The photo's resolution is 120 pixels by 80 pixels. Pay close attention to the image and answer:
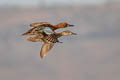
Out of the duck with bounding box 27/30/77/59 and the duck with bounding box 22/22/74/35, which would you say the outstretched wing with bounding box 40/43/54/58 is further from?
the duck with bounding box 22/22/74/35

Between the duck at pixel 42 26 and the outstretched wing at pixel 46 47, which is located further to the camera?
the outstretched wing at pixel 46 47

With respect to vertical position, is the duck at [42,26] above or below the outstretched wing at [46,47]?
above

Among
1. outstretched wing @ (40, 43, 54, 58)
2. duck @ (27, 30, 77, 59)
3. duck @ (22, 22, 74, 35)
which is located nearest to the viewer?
duck @ (22, 22, 74, 35)

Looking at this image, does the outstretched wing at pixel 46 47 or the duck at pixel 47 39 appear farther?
the outstretched wing at pixel 46 47

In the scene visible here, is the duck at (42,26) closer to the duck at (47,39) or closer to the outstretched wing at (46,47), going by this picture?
the duck at (47,39)

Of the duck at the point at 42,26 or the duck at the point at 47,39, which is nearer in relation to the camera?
the duck at the point at 42,26

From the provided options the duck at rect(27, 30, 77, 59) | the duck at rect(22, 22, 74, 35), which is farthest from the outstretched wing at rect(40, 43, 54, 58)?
the duck at rect(22, 22, 74, 35)

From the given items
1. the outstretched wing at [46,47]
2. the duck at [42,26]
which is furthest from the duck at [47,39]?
the duck at [42,26]

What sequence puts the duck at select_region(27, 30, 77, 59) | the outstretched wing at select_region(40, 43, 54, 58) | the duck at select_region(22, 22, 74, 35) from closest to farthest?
1. the duck at select_region(22, 22, 74, 35)
2. the duck at select_region(27, 30, 77, 59)
3. the outstretched wing at select_region(40, 43, 54, 58)

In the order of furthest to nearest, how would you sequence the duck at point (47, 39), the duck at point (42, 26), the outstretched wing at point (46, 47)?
1. the outstretched wing at point (46, 47)
2. the duck at point (47, 39)
3. the duck at point (42, 26)

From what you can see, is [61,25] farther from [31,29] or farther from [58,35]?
[31,29]

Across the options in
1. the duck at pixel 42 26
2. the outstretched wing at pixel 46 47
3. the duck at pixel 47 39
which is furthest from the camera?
the outstretched wing at pixel 46 47
